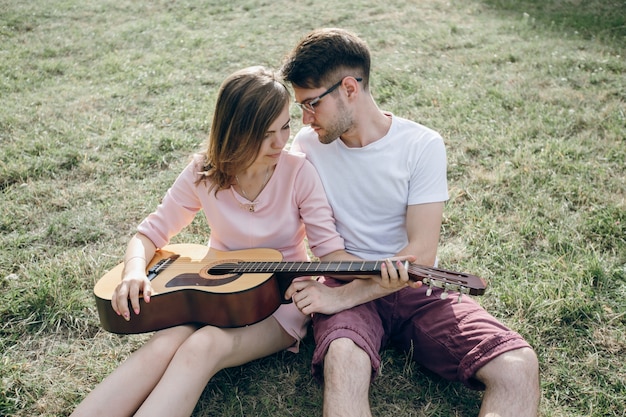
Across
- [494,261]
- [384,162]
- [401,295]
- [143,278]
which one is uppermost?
[384,162]

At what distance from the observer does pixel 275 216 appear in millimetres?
2771

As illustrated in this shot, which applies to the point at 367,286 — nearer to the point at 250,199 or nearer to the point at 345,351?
the point at 345,351

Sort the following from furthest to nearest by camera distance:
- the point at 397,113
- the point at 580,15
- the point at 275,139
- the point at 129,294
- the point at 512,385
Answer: the point at 580,15 → the point at 397,113 → the point at 275,139 → the point at 129,294 → the point at 512,385

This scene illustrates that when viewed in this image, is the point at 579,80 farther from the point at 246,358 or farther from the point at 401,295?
the point at 246,358

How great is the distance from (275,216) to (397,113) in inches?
115

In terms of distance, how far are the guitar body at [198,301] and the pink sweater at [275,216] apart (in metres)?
0.24

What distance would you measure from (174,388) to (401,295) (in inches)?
42.8

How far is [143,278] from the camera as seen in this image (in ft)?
8.17

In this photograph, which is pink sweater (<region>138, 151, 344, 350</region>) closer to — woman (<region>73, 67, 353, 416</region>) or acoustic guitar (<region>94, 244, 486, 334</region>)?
woman (<region>73, 67, 353, 416</region>)

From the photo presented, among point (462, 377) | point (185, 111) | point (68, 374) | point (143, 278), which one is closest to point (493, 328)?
point (462, 377)

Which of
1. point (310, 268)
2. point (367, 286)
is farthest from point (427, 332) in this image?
point (310, 268)

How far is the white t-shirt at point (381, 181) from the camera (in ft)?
8.75

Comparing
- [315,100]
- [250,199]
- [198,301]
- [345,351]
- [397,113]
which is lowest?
[397,113]

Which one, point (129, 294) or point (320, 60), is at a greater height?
point (320, 60)
